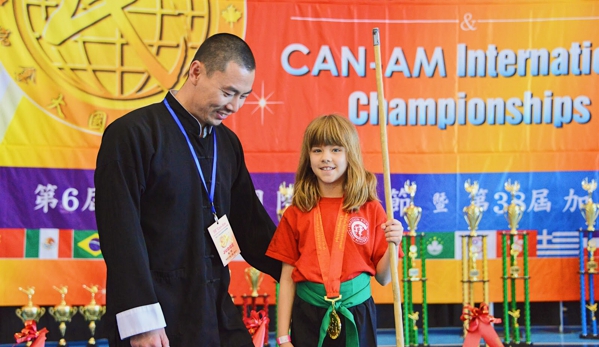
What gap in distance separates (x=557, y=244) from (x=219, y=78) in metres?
3.55

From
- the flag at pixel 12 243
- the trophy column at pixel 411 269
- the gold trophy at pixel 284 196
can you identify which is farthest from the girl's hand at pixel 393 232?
the flag at pixel 12 243

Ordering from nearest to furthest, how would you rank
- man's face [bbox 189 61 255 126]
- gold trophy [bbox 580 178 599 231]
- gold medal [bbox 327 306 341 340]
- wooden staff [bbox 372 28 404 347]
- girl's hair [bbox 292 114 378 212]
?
1. man's face [bbox 189 61 255 126]
2. wooden staff [bbox 372 28 404 347]
3. gold medal [bbox 327 306 341 340]
4. girl's hair [bbox 292 114 378 212]
5. gold trophy [bbox 580 178 599 231]

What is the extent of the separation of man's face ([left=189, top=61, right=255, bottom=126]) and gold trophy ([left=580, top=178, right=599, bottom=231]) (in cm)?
318

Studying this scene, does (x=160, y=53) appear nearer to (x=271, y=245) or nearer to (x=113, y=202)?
(x=271, y=245)

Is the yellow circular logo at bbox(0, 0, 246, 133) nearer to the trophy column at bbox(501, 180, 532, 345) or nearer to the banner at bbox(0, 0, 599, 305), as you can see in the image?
the banner at bbox(0, 0, 599, 305)

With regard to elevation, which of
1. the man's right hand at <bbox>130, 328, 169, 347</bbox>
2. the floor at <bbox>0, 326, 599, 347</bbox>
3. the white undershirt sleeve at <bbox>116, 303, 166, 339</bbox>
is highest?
the white undershirt sleeve at <bbox>116, 303, 166, 339</bbox>

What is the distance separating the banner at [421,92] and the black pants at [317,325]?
2315mm

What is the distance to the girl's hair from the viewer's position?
2924 mm

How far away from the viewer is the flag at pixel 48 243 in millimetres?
4965

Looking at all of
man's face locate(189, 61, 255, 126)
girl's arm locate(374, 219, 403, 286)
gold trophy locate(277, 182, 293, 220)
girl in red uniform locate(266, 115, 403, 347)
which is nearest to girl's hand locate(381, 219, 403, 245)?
girl's arm locate(374, 219, 403, 286)

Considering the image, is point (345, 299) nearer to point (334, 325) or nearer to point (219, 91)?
point (334, 325)

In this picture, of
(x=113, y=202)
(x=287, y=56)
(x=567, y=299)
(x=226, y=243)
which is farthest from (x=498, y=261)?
(x=113, y=202)

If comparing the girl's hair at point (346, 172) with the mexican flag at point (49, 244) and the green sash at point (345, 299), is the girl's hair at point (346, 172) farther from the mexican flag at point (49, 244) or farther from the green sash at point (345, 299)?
the mexican flag at point (49, 244)

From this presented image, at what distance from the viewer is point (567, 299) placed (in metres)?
5.25
